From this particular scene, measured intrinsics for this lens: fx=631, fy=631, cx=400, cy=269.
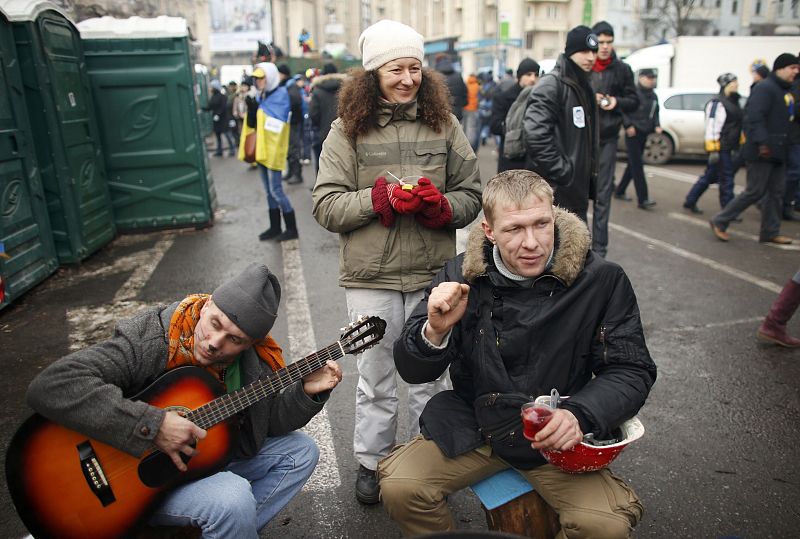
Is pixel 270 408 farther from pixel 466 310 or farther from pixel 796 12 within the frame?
pixel 796 12

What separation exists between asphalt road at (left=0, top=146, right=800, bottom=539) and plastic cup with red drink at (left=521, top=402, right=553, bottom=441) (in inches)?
44.0

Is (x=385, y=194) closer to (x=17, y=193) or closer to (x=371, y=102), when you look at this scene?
(x=371, y=102)

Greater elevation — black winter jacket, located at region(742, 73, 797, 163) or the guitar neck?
black winter jacket, located at region(742, 73, 797, 163)

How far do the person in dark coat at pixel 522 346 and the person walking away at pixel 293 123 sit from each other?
783 cm

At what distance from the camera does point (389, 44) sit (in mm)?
2779

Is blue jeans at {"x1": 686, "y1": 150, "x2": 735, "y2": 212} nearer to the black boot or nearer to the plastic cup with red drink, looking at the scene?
the black boot

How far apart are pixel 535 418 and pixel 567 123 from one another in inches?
128

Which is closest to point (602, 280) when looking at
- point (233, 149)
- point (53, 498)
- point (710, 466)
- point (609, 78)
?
point (710, 466)

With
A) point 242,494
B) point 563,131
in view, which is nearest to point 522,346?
point 242,494

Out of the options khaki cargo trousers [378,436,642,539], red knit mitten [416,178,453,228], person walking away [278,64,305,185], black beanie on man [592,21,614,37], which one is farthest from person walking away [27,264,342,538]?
person walking away [278,64,305,185]

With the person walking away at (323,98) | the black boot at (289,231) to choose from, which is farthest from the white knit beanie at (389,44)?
the person walking away at (323,98)

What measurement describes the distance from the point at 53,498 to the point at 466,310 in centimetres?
153

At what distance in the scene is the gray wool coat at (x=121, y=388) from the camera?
1995mm

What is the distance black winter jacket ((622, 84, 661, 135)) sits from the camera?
28.6 feet
